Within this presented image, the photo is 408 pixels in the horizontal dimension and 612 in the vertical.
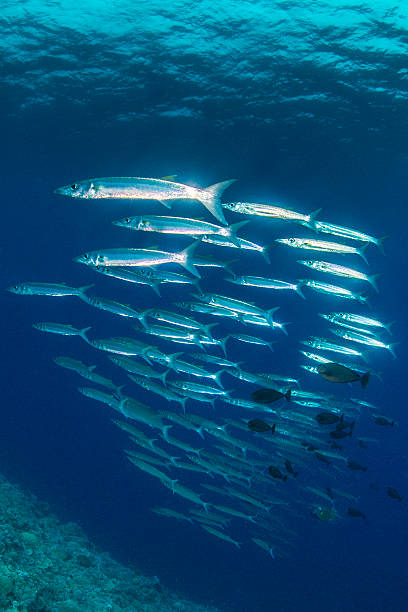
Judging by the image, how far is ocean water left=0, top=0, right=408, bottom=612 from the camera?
39.9 ft

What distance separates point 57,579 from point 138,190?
7.71m

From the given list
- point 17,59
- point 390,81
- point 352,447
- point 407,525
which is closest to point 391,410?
point 352,447

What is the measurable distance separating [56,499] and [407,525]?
32.2 m

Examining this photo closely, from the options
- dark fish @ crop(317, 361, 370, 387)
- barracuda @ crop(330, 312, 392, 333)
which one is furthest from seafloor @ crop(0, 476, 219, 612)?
barracuda @ crop(330, 312, 392, 333)

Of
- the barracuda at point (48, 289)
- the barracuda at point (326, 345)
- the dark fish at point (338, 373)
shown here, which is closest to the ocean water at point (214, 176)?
the barracuda at point (326, 345)

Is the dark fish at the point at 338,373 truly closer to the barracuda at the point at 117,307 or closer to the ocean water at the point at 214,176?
the barracuda at the point at 117,307

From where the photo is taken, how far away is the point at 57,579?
313 inches

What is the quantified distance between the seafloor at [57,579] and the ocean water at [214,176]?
509cm

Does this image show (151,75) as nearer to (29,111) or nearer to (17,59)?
(17,59)

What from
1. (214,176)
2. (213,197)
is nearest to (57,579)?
(213,197)

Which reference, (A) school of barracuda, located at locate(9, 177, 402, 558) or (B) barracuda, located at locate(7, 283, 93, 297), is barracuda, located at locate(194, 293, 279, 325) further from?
(B) barracuda, located at locate(7, 283, 93, 297)

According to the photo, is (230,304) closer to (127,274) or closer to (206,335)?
→ (206,335)

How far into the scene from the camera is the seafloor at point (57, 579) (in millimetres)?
6297

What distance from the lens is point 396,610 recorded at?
1059 inches
